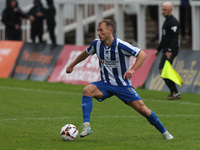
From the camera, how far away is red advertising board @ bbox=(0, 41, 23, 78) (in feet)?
69.1

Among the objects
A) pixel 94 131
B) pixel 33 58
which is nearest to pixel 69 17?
pixel 33 58

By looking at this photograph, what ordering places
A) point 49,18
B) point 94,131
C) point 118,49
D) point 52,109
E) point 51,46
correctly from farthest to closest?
point 49,18
point 51,46
point 52,109
point 94,131
point 118,49

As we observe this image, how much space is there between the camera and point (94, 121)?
11172 mm

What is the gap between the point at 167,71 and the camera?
1473 centimetres

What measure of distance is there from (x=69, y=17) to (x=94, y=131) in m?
17.8

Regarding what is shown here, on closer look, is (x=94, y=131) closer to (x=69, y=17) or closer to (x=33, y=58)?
(x=33, y=58)

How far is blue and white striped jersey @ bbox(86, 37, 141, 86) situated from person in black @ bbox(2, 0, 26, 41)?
45.8 feet

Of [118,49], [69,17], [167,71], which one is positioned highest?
[118,49]

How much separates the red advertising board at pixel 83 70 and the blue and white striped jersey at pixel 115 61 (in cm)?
778

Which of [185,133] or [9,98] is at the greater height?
[185,133]

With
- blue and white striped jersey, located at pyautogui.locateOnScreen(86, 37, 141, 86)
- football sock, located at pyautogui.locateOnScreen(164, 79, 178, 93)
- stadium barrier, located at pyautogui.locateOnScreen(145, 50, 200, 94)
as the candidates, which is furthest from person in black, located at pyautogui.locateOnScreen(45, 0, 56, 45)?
blue and white striped jersey, located at pyautogui.locateOnScreen(86, 37, 141, 86)

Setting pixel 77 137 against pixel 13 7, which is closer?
pixel 77 137

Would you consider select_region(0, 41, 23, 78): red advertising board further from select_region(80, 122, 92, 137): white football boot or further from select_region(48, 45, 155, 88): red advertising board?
select_region(80, 122, 92, 137): white football boot

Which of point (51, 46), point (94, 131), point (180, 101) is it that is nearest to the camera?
point (94, 131)
